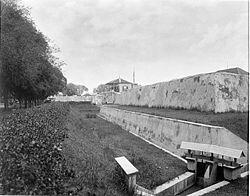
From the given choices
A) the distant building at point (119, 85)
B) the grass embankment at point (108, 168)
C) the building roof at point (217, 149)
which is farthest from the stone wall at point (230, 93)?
the distant building at point (119, 85)

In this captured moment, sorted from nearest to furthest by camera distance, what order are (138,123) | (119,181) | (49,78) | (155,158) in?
1. (119,181)
2. (155,158)
3. (138,123)
4. (49,78)

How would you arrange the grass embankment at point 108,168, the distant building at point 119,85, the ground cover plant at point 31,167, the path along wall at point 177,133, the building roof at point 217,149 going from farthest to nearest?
the distant building at point 119,85, the path along wall at point 177,133, the building roof at point 217,149, the grass embankment at point 108,168, the ground cover plant at point 31,167

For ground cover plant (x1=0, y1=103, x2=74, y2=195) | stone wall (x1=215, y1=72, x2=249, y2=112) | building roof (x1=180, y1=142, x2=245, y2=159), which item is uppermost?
stone wall (x1=215, y1=72, x2=249, y2=112)

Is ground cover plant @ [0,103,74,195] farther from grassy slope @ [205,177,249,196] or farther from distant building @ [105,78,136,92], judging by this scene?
distant building @ [105,78,136,92]

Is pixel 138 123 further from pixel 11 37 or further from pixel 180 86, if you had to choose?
pixel 11 37

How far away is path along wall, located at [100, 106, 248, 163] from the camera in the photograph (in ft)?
20.4

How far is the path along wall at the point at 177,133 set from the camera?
6.21 metres

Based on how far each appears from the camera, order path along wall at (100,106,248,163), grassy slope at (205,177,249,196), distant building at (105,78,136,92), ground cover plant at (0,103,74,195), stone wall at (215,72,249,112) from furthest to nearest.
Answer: distant building at (105,78,136,92), stone wall at (215,72,249,112), path along wall at (100,106,248,163), grassy slope at (205,177,249,196), ground cover plant at (0,103,74,195)

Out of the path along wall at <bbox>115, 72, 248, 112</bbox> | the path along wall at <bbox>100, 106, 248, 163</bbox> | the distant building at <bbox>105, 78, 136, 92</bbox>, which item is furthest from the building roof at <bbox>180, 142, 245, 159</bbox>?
the distant building at <bbox>105, 78, 136, 92</bbox>

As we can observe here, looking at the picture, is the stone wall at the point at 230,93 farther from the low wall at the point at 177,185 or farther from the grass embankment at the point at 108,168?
the low wall at the point at 177,185

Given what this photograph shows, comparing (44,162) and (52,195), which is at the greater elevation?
(44,162)

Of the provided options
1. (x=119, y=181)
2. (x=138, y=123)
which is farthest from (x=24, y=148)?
(x=138, y=123)

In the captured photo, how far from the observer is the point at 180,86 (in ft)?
41.1

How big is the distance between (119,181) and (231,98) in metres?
6.80
